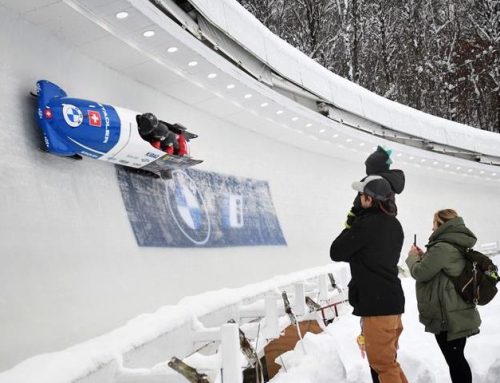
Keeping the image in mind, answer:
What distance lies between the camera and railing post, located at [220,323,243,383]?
2.13 metres

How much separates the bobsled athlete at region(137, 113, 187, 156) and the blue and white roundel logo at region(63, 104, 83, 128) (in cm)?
58

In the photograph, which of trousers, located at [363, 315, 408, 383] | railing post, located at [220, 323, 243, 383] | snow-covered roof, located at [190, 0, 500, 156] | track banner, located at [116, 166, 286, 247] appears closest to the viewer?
railing post, located at [220, 323, 243, 383]

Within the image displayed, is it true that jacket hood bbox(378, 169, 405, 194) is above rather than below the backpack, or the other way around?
above

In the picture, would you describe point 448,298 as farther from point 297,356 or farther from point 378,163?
point 297,356

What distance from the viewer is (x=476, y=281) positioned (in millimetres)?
2609

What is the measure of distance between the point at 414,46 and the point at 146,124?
68.3ft

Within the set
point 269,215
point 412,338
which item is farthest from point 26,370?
point 269,215

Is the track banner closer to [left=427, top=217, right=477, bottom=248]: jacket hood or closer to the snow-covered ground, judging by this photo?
the snow-covered ground

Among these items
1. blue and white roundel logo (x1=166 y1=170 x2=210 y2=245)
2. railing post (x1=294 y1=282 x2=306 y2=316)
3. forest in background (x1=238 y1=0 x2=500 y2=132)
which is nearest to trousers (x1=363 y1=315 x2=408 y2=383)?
railing post (x1=294 y1=282 x2=306 y2=316)

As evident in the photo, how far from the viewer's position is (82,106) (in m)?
3.69

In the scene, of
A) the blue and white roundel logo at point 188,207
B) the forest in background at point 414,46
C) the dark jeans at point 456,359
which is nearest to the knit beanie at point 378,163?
the dark jeans at point 456,359

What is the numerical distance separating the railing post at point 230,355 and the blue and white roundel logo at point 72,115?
7.03ft

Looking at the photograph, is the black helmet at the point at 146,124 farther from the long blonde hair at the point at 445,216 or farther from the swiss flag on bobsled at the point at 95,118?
the long blonde hair at the point at 445,216

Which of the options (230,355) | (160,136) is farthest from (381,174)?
(160,136)
